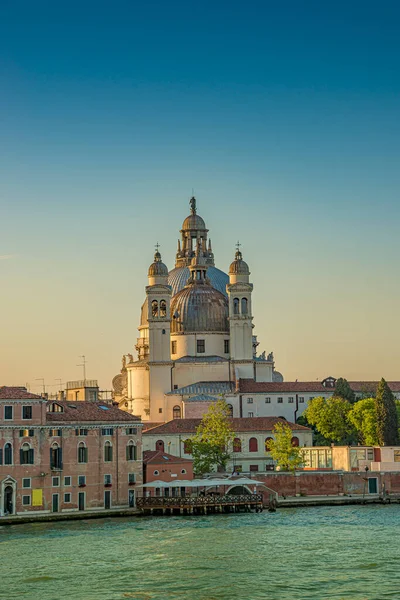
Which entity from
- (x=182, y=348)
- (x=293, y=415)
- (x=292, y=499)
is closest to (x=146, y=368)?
(x=182, y=348)

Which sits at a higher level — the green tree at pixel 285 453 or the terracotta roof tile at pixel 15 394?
the terracotta roof tile at pixel 15 394

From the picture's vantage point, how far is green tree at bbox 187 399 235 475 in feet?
245

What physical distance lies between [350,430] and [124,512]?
83.4ft

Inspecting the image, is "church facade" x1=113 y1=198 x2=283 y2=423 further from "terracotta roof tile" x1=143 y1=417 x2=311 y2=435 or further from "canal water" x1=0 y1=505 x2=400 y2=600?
"canal water" x1=0 y1=505 x2=400 y2=600

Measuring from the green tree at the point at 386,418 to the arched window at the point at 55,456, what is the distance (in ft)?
79.7

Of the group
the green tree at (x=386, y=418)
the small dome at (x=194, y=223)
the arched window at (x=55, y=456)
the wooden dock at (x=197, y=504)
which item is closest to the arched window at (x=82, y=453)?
the arched window at (x=55, y=456)

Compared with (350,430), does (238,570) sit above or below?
below

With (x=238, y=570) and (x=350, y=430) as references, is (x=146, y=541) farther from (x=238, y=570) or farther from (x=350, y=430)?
(x=350, y=430)

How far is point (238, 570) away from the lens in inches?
1726

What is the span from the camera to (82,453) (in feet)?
207

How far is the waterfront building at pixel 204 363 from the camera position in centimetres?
9069

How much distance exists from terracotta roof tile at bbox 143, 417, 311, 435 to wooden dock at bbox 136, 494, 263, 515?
56.1 feet

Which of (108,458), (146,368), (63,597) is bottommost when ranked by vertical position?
(63,597)

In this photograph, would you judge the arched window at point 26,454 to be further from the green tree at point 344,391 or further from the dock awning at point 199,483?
the green tree at point 344,391
